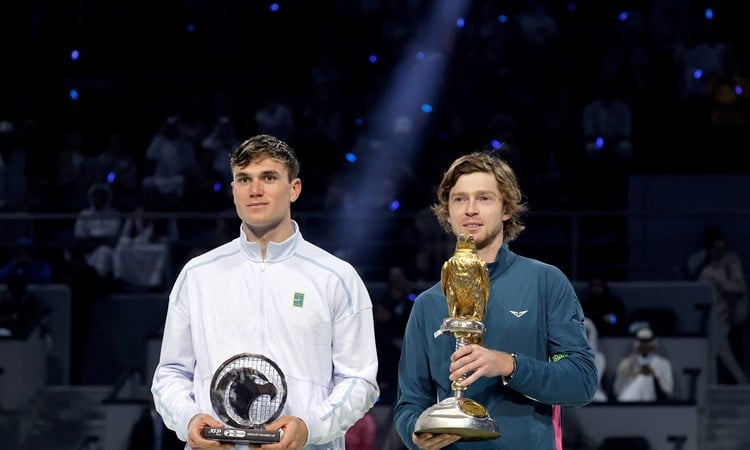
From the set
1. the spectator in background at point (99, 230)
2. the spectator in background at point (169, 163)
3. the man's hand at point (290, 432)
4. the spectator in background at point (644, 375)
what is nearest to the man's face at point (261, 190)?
the man's hand at point (290, 432)

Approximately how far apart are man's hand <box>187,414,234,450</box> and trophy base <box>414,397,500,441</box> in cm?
59

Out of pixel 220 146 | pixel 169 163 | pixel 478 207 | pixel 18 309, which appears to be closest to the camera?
pixel 478 207

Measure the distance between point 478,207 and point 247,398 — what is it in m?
0.89

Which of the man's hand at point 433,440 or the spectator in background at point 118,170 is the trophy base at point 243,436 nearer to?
the man's hand at point 433,440

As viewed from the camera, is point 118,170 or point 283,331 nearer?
point 283,331

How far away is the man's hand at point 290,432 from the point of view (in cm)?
399

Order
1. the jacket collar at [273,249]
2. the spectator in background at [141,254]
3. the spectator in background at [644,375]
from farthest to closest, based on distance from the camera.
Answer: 1. the spectator in background at [141,254]
2. the spectator in background at [644,375]
3. the jacket collar at [273,249]

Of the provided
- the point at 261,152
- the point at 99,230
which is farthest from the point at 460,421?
the point at 99,230

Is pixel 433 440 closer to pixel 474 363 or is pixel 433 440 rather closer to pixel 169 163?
pixel 474 363

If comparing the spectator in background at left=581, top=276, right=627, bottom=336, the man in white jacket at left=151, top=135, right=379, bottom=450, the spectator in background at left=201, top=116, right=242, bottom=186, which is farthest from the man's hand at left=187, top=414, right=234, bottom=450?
the spectator in background at left=201, top=116, right=242, bottom=186

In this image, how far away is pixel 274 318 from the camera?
4285 mm

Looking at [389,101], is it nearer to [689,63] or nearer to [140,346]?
[689,63]

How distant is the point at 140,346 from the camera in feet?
40.4

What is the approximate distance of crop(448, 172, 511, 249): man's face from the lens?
4.11m
